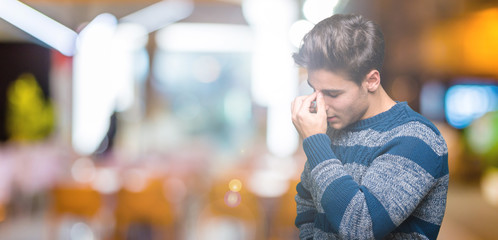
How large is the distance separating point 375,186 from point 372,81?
0.15 meters

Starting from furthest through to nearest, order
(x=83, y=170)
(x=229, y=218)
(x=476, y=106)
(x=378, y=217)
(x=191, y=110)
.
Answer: (x=191, y=110), (x=476, y=106), (x=83, y=170), (x=229, y=218), (x=378, y=217)

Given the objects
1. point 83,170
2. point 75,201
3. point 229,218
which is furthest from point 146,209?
point 83,170

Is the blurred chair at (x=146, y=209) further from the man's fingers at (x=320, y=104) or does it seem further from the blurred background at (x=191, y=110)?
the man's fingers at (x=320, y=104)

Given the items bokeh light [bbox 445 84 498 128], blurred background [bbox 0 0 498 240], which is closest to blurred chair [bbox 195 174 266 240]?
blurred background [bbox 0 0 498 240]

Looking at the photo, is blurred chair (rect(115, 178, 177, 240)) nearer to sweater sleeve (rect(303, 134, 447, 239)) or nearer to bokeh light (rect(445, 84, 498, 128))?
sweater sleeve (rect(303, 134, 447, 239))

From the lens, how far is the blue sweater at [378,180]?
68cm

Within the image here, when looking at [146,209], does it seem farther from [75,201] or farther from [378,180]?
[378,180]

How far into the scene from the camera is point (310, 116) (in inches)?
28.1

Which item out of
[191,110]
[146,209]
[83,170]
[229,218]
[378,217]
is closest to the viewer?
[378,217]

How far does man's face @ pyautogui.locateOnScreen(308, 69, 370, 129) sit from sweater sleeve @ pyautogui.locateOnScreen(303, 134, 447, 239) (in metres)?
0.04

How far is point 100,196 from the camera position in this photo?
4395 mm

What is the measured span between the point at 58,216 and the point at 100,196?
0.43 meters

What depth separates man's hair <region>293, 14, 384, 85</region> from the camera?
690 millimetres

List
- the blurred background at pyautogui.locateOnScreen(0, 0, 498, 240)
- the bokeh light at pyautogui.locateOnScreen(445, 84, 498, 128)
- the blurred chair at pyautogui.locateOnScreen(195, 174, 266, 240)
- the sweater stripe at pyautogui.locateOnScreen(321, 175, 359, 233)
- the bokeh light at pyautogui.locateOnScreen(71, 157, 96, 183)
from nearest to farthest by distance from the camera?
1. the sweater stripe at pyautogui.locateOnScreen(321, 175, 359, 233)
2. the blurred background at pyautogui.locateOnScreen(0, 0, 498, 240)
3. the blurred chair at pyautogui.locateOnScreen(195, 174, 266, 240)
4. the bokeh light at pyautogui.locateOnScreen(71, 157, 96, 183)
5. the bokeh light at pyautogui.locateOnScreen(445, 84, 498, 128)
